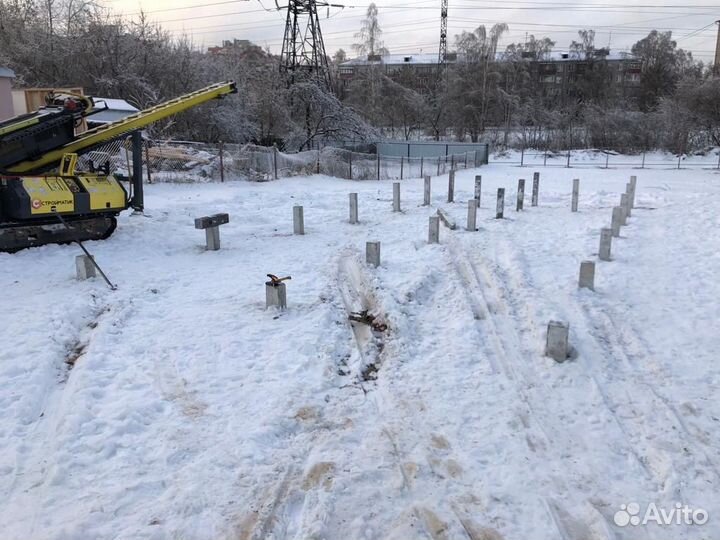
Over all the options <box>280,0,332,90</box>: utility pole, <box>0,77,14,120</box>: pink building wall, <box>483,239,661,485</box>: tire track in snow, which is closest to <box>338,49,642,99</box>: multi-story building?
<box>280,0,332,90</box>: utility pole

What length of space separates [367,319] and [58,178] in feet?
22.5

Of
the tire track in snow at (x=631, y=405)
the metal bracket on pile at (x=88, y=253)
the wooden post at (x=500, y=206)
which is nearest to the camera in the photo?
the tire track in snow at (x=631, y=405)

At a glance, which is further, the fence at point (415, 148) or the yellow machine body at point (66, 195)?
the fence at point (415, 148)

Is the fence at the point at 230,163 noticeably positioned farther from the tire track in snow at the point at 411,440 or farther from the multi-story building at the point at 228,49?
the multi-story building at the point at 228,49

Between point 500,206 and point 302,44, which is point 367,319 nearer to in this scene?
point 500,206

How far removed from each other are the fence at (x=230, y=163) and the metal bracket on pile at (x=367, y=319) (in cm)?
1303

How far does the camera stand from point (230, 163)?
76.5ft

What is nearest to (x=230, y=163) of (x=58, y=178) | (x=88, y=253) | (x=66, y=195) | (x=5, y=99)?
(x=5, y=99)

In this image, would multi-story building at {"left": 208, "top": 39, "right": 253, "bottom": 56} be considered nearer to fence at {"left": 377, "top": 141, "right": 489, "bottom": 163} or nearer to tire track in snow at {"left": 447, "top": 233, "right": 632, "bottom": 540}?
fence at {"left": 377, "top": 141, "right": 489, "bottom": 163}

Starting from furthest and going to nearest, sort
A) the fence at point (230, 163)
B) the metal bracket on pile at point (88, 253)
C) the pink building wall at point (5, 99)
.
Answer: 1. the fence at point (230, 163)
2. the pink building wall at point (5, 99)
3. the metal bracket on pile at point (88, 253)

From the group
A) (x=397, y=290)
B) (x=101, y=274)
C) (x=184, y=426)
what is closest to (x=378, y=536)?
(x=184, y=426)

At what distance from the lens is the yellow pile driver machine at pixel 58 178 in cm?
1011

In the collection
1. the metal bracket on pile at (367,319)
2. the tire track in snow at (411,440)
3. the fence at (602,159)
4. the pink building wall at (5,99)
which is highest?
the pink building wall at (5,99)

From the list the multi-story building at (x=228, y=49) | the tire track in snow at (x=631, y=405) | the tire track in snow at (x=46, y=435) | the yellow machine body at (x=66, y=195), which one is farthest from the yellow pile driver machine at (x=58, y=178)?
the multi-story building at (x=228, y=49)
